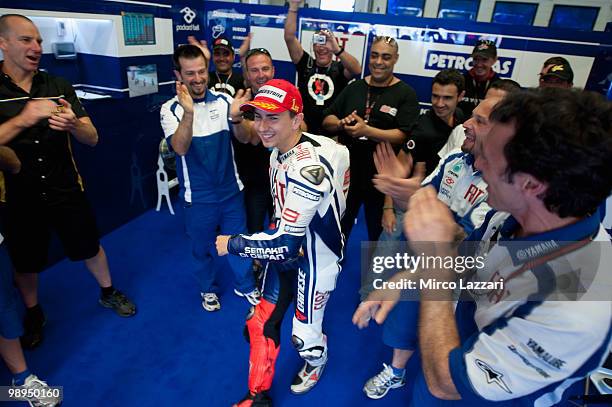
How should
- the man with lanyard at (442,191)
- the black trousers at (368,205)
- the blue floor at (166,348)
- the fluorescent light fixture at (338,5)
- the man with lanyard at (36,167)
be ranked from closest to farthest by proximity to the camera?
the man with lanyard at (442,191) < the man with lanyard at (36,167) < the blue floor at (166,348) < the black trousers at (368,205) < the fluorescent light fixture at (338,5)

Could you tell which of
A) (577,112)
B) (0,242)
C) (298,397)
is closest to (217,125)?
(0,242)

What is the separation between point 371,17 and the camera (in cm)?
465

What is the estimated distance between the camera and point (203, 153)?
9.20 feet

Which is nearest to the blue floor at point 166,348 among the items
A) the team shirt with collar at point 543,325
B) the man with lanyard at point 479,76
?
the team shirt with collar at point 543,325

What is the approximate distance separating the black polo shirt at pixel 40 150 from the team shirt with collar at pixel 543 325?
265 cm

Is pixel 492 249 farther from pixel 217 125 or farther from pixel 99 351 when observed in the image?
pixel 99 351

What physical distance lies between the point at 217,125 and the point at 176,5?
8.53ft

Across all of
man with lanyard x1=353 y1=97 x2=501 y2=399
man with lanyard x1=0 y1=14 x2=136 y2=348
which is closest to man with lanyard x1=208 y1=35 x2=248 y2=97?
man with lanyard x1=0 y1=14 x2=136 y2=348

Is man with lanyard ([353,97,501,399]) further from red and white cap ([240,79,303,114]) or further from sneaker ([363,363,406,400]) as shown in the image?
red and white cap ([240,79,303,114])

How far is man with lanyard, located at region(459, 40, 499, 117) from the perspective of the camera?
3.63 meters

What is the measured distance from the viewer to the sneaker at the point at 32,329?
2639mm

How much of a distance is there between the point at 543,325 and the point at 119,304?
305cm

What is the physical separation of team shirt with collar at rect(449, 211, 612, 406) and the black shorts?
8.71ft

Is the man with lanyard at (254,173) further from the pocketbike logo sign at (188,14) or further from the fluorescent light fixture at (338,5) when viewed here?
the fluorescent light fixture at (338,5)
